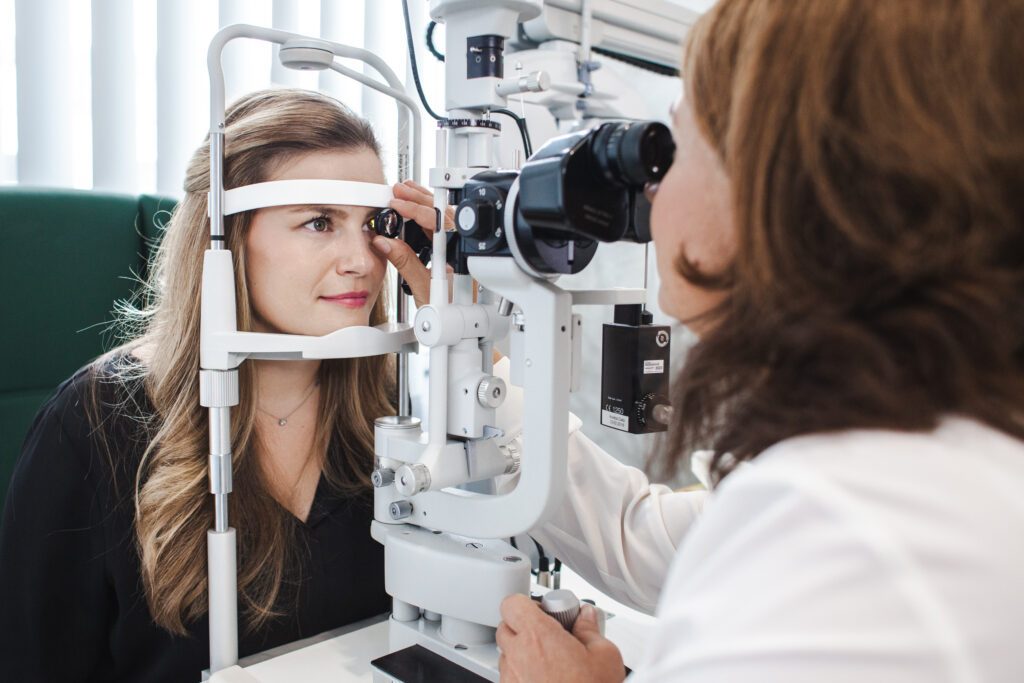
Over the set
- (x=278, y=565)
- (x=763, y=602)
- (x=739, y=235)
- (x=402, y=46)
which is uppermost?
(x=402, y=46)

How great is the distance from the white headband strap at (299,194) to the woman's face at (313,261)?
0.12 meters

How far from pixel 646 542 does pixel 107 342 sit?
115 cm

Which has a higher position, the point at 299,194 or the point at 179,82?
the point at 179,82

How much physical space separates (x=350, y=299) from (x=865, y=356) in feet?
2.72

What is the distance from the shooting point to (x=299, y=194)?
0.96 metres

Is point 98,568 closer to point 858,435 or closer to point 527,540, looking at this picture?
point 527,540

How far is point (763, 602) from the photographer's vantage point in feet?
1.21

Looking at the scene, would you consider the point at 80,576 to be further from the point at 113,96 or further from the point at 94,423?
the point at 113,96

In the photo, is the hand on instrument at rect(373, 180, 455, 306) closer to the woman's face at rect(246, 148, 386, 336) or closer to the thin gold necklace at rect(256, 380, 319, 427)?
the woman's face at rect(246, 148, 386, 336)

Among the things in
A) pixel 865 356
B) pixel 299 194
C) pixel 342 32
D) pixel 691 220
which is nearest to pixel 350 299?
pixel 299 194

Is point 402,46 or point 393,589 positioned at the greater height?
point 402,46

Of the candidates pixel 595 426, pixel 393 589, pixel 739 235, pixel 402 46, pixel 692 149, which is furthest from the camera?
pixel 595 426

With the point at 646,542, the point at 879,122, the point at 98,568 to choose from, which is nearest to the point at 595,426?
the point at 646,542

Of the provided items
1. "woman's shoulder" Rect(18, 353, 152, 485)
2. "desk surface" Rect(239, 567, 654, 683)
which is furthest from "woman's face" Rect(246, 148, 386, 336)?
"desk surface" Rect(239, 567, 654, 683)
